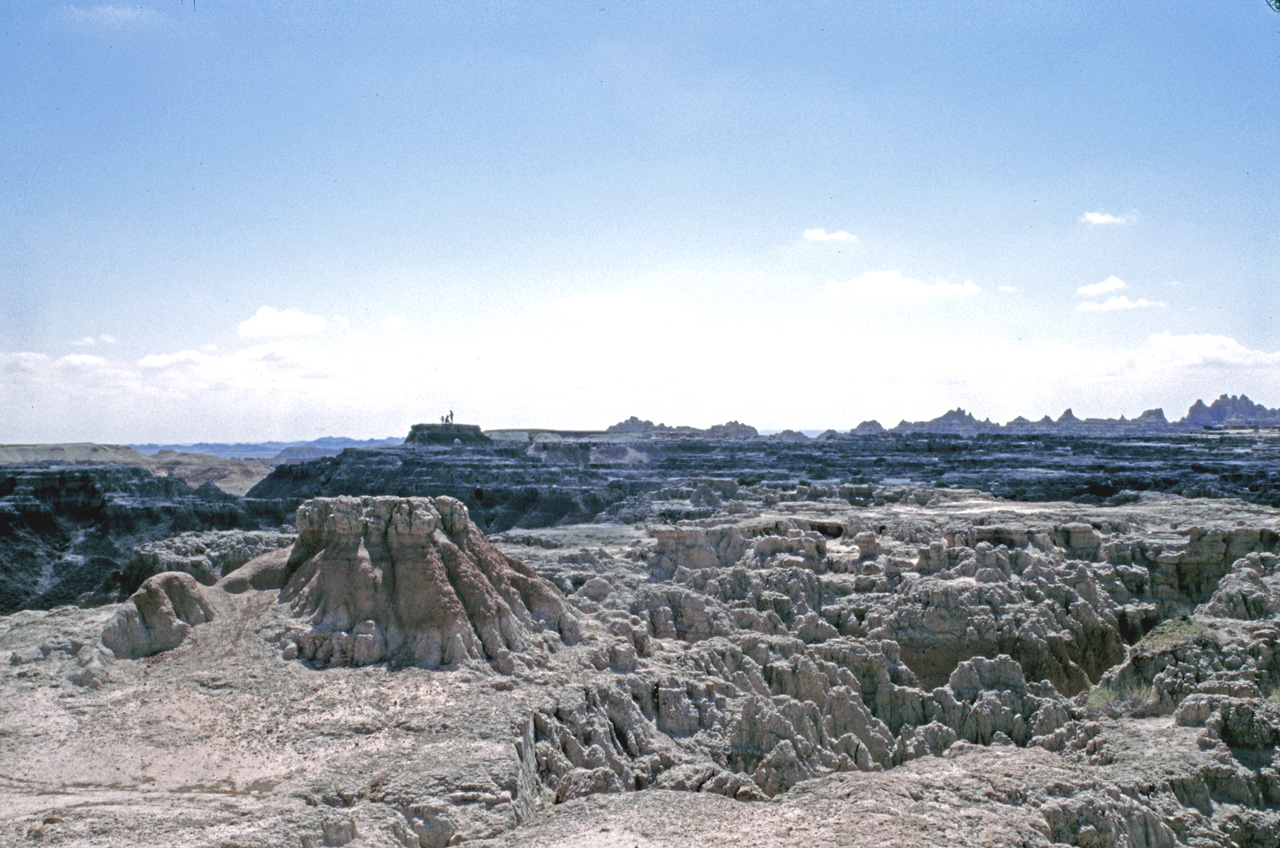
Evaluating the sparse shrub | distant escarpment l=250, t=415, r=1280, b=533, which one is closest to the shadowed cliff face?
distant escarpment l=250, t=415, r=1280, b=533

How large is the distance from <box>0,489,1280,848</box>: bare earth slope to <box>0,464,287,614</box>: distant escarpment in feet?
98.1

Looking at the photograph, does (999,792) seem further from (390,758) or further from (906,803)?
(390,758)

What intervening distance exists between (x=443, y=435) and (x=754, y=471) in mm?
32037

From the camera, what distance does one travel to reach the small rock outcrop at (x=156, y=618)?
1437 cm

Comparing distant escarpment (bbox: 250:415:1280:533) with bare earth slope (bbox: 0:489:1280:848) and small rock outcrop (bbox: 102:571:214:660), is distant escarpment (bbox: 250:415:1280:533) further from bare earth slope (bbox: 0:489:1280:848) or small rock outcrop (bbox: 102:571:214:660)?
small rock outcrop (bbox: 102:571:214:660)

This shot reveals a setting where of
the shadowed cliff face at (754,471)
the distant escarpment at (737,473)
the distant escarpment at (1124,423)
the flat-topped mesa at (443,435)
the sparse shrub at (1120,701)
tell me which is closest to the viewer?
the sparse shrub at (1120,701)

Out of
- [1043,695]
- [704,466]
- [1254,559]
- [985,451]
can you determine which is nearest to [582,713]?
[1043,695]

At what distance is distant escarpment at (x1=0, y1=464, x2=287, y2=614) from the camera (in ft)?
140

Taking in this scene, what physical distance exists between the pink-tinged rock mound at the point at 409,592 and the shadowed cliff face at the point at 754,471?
26.3 m

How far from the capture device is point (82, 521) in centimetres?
4978

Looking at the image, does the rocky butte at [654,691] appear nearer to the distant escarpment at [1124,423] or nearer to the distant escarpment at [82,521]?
the distant escarpment at [82,521]

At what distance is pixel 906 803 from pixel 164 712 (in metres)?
9.69

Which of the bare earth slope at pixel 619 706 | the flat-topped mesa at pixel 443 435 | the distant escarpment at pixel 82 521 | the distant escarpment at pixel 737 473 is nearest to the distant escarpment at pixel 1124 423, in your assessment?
the distant escarpment at pixel 737 473

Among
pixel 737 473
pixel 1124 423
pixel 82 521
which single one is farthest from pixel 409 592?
pixel 1124 423
